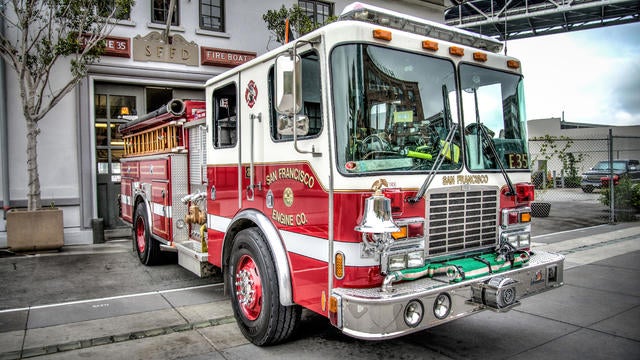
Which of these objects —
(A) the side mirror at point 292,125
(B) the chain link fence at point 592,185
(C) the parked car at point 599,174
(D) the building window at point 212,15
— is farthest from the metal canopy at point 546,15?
(A) the side mirror at point 292,125

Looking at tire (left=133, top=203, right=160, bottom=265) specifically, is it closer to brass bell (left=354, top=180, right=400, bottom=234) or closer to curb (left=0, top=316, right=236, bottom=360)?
curb (left=0, top=316, right=236, bottom=360)

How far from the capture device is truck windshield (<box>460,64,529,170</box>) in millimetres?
4176

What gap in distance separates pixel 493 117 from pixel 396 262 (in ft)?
5.98

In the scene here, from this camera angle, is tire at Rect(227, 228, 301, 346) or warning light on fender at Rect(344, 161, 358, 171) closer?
warning light on fender at Rect(344, 161, 358, 171)

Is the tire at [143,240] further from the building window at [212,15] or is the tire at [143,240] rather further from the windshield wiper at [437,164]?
the building window at [212,15]

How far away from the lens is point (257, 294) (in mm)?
4344

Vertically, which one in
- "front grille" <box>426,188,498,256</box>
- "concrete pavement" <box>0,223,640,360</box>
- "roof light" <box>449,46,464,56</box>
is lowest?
"concrete pavement" <box>0,223,640,360</box>

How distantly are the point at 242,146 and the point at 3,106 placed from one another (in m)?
6.58

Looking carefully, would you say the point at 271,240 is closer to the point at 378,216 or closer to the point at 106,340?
the point at 378,216

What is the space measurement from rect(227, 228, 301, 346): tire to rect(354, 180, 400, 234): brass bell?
120cm

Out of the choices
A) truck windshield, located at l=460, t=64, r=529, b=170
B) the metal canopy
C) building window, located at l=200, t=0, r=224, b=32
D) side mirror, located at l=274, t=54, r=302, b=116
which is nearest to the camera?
side mirror, located at l=274, t=54, r=302, b=116

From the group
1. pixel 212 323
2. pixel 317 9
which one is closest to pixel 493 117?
pixel 212 323

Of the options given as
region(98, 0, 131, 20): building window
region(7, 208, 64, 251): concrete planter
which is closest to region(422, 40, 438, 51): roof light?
region(98, 0, 131, 20): building window

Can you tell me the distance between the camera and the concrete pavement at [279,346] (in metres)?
4.24
